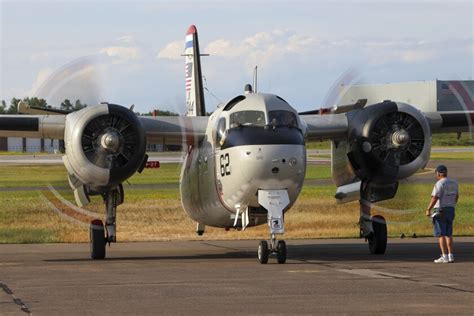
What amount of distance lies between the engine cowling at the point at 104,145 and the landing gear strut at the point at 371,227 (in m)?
5.89

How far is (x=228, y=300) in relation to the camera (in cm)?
1484

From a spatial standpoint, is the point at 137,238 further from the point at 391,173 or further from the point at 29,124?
the point at 391,173

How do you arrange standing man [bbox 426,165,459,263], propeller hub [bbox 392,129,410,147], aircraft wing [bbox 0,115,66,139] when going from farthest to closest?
aircraft wing [bbox 0,115,66,139], propeller hub [bbox 392,129,410,147], standing man [bbox 426,165,459,263]

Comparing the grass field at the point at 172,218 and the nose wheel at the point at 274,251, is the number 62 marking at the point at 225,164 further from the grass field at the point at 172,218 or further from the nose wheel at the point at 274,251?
the grass field at the point at 172,218

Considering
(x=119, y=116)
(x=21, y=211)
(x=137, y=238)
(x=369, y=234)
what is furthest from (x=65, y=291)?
(x=21, y=211)

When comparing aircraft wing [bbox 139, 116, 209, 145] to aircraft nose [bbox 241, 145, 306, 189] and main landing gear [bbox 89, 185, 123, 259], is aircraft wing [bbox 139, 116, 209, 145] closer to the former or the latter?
main landing gear [bbox 89, 185, 123, 259]

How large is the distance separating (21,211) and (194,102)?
53.2 feet

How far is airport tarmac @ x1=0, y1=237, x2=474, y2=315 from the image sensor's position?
14109 millimetres

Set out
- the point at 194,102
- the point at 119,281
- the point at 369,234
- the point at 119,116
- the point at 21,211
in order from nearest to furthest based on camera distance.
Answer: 1. the point at 119,281
2. the point at 119,116
3. the point at 369,234
4. the point at 194,102
5. the point at 21,211

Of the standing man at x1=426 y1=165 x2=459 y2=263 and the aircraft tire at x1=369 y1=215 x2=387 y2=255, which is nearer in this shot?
the standing man at x1=426 y1=165 x2=459 y2=263

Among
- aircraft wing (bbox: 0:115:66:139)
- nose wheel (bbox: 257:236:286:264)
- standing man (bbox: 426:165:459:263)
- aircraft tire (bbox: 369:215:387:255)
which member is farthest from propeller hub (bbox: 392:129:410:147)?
aircraft wing (bbox: 0:115:66:139)

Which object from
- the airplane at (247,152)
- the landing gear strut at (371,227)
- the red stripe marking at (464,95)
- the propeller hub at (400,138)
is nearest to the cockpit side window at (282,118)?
the airplane at (247,152)

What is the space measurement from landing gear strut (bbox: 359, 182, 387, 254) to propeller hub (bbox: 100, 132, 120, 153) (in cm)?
657

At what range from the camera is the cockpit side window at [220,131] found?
22.5m
